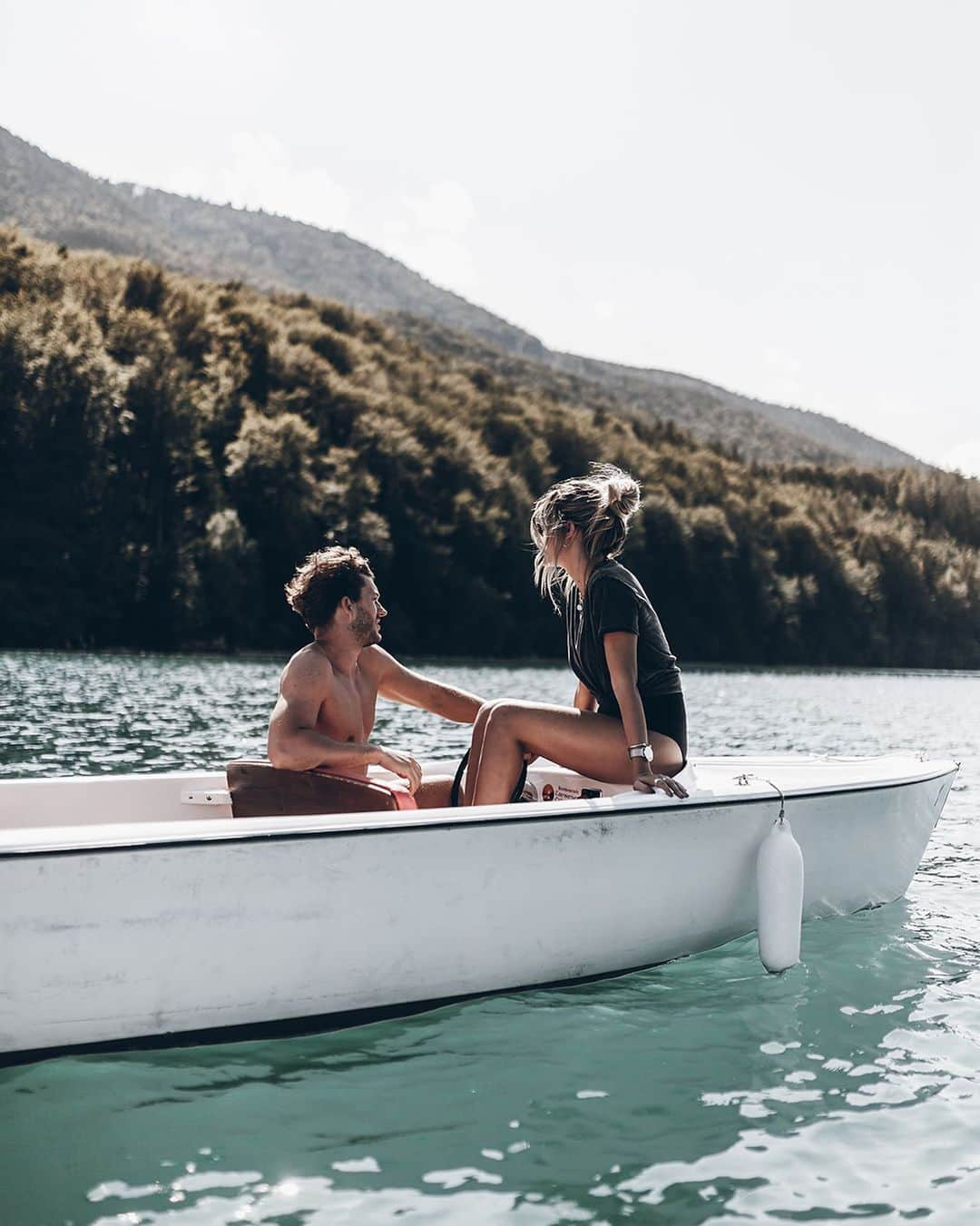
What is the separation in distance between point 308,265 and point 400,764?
149777 millimetres

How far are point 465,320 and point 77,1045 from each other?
149648 millimetres

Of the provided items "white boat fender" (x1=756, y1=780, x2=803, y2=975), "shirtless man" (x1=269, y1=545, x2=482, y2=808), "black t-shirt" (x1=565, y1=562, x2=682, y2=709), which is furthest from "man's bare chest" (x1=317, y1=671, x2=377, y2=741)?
"white boat fender" (x1=756, y1=780, x2=803, y2=975)

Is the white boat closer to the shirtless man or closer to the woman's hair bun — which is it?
the shirtless man

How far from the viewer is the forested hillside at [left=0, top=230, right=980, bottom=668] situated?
1732 inches

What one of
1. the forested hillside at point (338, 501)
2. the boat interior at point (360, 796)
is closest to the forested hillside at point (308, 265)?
the forested hillside at point (338, 501)

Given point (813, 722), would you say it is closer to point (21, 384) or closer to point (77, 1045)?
point (77, 1045)

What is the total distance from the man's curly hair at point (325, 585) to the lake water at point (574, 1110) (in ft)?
4.80

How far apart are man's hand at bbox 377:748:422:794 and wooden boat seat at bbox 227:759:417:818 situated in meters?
0.10

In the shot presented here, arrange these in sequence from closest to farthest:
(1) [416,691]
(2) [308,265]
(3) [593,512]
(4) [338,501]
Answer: (3) [593,512] < (1) [416,691] < (4) [338,501] < (2) [308,265]

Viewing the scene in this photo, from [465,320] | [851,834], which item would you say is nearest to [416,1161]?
[851,834]

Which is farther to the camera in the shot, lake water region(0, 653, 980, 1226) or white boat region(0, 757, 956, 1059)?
white boat region(0, 757, 956, 1059)

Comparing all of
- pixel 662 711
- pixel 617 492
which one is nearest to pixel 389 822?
pixel 662 711

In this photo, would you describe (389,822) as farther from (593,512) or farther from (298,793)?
(593,512)

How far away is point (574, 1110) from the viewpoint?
387 cm
